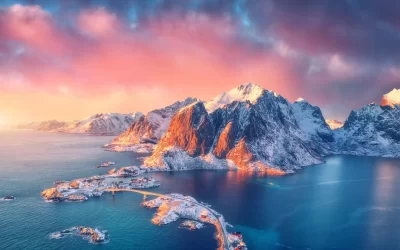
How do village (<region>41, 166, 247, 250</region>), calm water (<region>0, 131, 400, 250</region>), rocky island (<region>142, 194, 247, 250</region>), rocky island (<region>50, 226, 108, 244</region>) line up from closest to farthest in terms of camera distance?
rocky island (<region>50, 226, 108, 244</region>) < calm water (<region>0, 131, 400, 250</region>) < rocky island (<region>142, 194, 247, 250</region>) < village (<region>41, 166, 247, 250</region>)

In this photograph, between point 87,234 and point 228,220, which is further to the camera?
point 228,220

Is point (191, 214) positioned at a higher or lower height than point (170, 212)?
lower

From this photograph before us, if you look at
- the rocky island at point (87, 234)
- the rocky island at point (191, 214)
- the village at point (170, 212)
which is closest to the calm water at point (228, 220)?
the rocky island at point (87, 234)

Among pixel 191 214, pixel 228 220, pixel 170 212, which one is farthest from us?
pixel 191 214

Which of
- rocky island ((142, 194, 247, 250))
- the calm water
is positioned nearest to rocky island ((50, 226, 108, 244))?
the calm water

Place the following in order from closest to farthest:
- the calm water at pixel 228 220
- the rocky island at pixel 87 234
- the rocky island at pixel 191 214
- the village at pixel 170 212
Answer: the rocky island at pixel 87 234, the calm water at pixel 228 220, the rocky island at pixel 191 214, the village at pixel 170 212

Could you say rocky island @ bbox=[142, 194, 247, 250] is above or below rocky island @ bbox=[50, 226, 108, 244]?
above

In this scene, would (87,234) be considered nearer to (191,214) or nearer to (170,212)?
(170,212)

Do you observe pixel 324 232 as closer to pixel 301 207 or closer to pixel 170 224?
pixel 301 207

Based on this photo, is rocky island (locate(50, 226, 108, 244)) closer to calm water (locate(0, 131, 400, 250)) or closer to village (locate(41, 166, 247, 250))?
village (locate(41, 166, 247, 250))

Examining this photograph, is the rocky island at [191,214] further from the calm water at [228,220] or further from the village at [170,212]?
the calm water at [228,220]

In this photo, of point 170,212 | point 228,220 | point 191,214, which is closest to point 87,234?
point 170,212

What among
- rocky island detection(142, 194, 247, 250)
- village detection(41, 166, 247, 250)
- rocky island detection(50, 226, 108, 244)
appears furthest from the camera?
village detection(41, 166, 247, 250)
